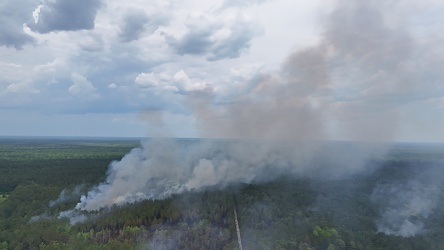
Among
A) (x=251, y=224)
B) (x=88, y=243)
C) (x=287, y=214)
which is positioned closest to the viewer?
(x=88, y=243)

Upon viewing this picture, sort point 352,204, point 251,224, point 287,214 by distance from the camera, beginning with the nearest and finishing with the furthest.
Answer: point 251,224
point 287,214
point 352,204

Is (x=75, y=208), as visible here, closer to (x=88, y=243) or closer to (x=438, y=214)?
(x=88, y=243)

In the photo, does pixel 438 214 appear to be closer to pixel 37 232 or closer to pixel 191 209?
pixel 191 209

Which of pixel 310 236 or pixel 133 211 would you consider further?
pixel 133 211

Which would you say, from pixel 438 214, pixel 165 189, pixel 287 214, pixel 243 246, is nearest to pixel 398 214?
pixel 438 214

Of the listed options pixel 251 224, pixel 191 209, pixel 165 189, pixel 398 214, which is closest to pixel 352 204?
pixel 398 214

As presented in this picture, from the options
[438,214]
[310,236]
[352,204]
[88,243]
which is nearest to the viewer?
[88,243]
